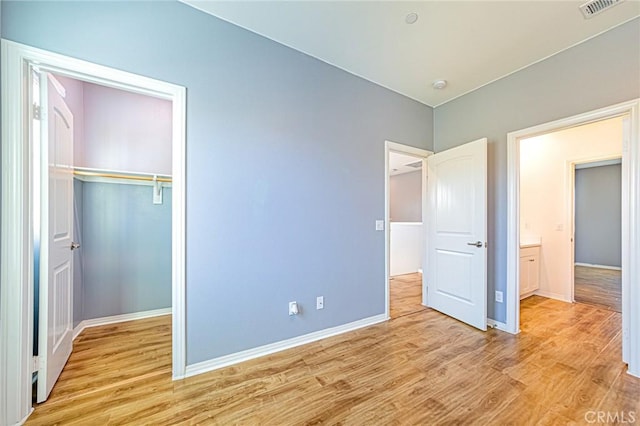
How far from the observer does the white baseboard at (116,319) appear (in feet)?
8.58

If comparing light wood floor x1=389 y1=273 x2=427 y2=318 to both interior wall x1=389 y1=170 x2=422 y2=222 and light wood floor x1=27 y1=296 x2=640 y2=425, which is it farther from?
interior wall x1=389 y1=170 x2=422 y2=222

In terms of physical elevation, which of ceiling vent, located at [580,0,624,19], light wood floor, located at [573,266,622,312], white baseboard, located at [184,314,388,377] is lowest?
light wood floor, located at [573,266,622,312]

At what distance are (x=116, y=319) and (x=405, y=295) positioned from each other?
384 centimetres

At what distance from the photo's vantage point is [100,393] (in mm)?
1713

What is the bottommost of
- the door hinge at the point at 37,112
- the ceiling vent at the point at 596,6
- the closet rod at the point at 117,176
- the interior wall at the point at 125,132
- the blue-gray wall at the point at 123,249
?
the blue-gray wall at the point at 123,249

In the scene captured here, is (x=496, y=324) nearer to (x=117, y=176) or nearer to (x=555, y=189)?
(x=555, y=189)

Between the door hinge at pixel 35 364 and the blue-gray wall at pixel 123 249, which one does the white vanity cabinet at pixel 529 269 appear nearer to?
the blue-gray wall at pixel 123 249

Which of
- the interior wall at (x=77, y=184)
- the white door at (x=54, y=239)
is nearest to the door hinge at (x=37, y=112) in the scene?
the white door at (x=54, y=239)

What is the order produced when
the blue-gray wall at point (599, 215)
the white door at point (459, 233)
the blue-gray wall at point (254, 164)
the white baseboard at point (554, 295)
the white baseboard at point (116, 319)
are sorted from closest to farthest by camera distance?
the blue-gray wall at point (254, 164), the white baseboard at point (116, 319), the white door at point (459, 233), the white baseboard at point (554, 295), the blue-gray wall at point (599, 215)

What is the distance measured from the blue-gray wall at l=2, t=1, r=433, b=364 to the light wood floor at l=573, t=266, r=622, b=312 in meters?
3.32

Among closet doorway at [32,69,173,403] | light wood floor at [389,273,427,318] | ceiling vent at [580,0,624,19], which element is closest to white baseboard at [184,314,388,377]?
closet doorway at [32,69,173,403]

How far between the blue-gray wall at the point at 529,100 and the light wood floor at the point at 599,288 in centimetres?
217

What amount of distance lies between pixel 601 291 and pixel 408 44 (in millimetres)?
5170

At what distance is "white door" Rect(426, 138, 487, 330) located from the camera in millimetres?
2727
